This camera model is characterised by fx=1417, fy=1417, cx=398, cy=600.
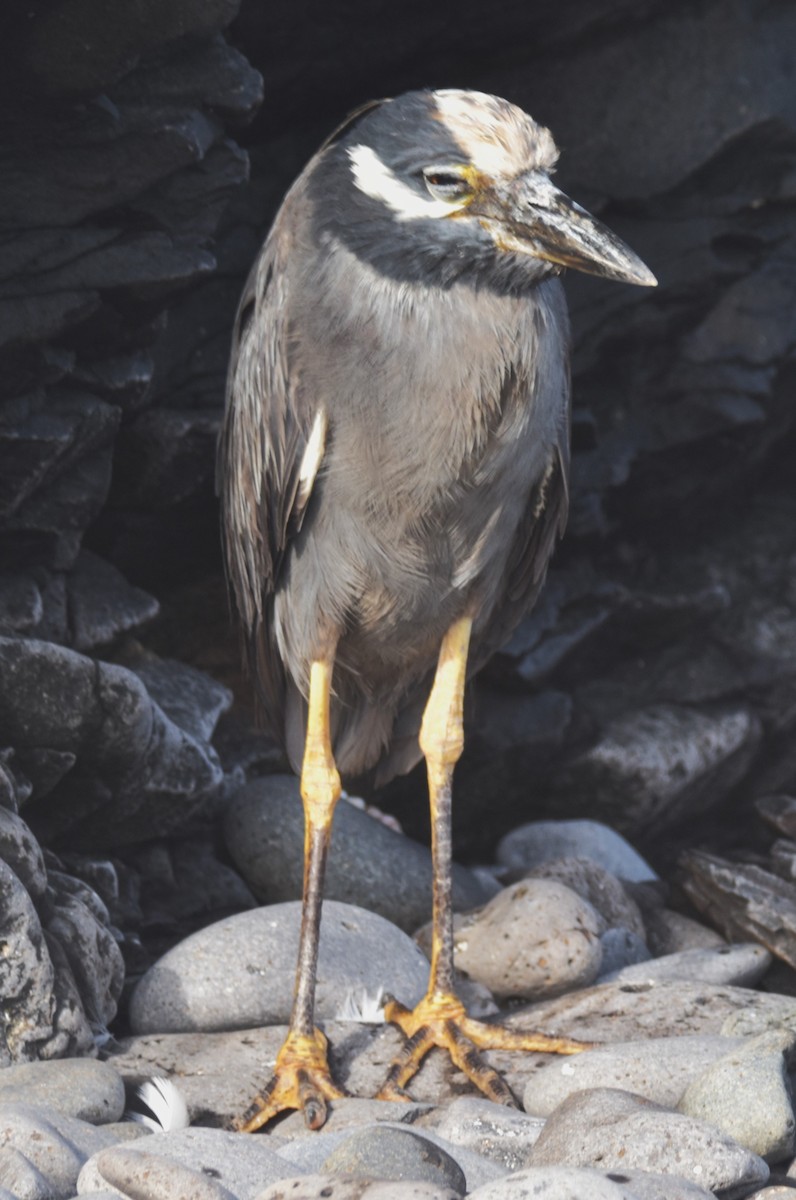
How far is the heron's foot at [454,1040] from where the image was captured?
347 cm

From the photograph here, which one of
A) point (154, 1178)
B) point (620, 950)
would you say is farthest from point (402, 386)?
point (620, 950)

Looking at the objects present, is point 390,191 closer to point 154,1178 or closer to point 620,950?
point 154,1178

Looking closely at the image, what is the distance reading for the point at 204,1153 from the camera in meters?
2.67

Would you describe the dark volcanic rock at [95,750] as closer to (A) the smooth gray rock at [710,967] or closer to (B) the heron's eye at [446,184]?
(A) the smooth gray rock at [710,967]

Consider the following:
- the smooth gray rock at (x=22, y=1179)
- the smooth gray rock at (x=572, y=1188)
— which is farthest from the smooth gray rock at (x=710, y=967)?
the smooth gray rock at (x=22, y=1179)

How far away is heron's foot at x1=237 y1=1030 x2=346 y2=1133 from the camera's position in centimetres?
326

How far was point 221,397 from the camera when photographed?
5.16 m

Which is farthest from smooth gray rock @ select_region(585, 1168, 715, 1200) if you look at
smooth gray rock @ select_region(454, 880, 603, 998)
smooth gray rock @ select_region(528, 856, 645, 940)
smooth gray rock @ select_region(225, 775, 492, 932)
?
smooth gray rock @ select_region(225, 775, 492, 932)

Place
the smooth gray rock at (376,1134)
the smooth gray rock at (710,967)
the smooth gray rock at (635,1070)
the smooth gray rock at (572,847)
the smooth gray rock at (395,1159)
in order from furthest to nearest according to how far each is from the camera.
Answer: the smooth gray rock at (572,847), the smooth gray rock at (710,967), the smooth gray rock at (635,1070), the smooth gray rock at (376,1134), the smooth gray rock at (395,1159)

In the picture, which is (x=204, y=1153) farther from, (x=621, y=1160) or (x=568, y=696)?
(x=568, y=696)

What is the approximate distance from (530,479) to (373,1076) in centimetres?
157

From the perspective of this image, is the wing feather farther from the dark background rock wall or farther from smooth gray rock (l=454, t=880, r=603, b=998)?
smooth gray rock (l=454, t=880, r=603, b=998)

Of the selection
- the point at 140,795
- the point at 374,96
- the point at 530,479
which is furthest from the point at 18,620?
the point at 374,96

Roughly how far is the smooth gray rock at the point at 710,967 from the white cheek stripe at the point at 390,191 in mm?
2160
